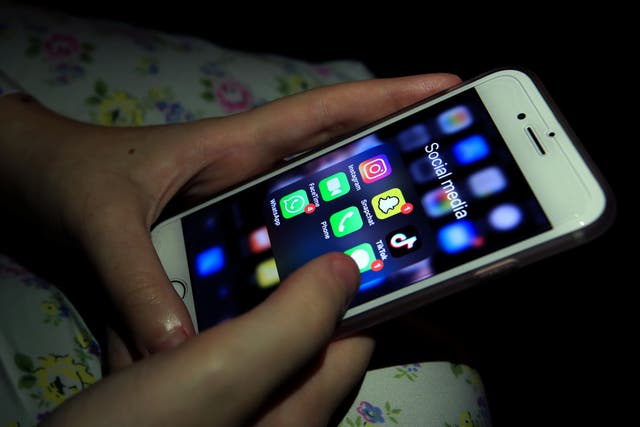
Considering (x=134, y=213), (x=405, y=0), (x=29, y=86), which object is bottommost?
(x=134, y=213)

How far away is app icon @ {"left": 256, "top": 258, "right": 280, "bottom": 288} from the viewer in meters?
0.59

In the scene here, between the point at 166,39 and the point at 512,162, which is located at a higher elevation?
the point at 166,39

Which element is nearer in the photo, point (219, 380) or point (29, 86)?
point (219, 380)

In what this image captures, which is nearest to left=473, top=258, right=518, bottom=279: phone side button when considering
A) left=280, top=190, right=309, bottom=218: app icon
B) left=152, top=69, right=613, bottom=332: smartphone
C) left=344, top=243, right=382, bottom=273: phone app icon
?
left=152, top=69, right=613, bottom=332: smartphone

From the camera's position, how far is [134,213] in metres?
0.58

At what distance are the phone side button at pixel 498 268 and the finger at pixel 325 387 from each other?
6.4 inches

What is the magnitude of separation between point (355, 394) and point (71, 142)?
495mm

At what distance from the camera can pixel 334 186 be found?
62cm

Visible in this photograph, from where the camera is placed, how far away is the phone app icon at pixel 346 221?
582 millimetres

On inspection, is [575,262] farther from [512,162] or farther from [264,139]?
[264,139]

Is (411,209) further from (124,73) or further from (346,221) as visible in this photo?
(124,73)

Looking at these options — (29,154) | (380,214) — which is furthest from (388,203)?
(29,154)

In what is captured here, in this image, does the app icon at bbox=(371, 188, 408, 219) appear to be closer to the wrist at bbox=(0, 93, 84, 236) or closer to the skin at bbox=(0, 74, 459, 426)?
the skin at bbox=(0, 74, 459, 426)

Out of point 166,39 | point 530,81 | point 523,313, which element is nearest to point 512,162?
point 530,81
